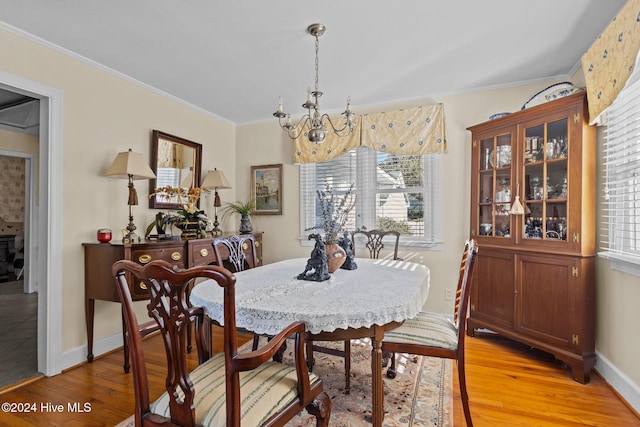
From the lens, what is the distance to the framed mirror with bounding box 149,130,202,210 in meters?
3.26

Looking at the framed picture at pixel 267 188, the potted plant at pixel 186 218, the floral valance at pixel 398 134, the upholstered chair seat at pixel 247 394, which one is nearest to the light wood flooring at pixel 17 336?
the potted plant at pixel 186 218

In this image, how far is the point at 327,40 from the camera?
7.74 ft

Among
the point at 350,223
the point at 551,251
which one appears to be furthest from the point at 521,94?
the point at 350,223

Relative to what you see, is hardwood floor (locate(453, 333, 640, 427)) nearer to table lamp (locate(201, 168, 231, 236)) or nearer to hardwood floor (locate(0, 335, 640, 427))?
hardwood floor (locate(0, 335, 640, 427))

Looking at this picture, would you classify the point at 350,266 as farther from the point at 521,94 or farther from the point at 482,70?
the point at 521,94

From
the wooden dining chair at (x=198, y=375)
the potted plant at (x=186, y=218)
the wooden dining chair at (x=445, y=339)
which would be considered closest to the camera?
the wooden dining chair at (x=198, y=375)

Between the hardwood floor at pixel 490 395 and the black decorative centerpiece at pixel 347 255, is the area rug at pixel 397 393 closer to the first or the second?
the hardwood floor at pixel 490 395

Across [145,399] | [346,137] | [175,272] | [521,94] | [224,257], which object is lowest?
[145,399]

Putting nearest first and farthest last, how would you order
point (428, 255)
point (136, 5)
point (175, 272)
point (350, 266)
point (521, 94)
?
1. point (175, 272)
2. point (136, 5)
3. point (350, 266)
4. point (521, 94)
5. point (428, 255)

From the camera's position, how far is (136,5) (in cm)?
197

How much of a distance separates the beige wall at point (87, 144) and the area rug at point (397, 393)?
1299 millimetres

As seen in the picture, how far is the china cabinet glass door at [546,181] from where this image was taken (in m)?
2.47

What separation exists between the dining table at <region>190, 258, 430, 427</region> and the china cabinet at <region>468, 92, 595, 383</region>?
1234 mm

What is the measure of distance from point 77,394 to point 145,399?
147 centimetres
